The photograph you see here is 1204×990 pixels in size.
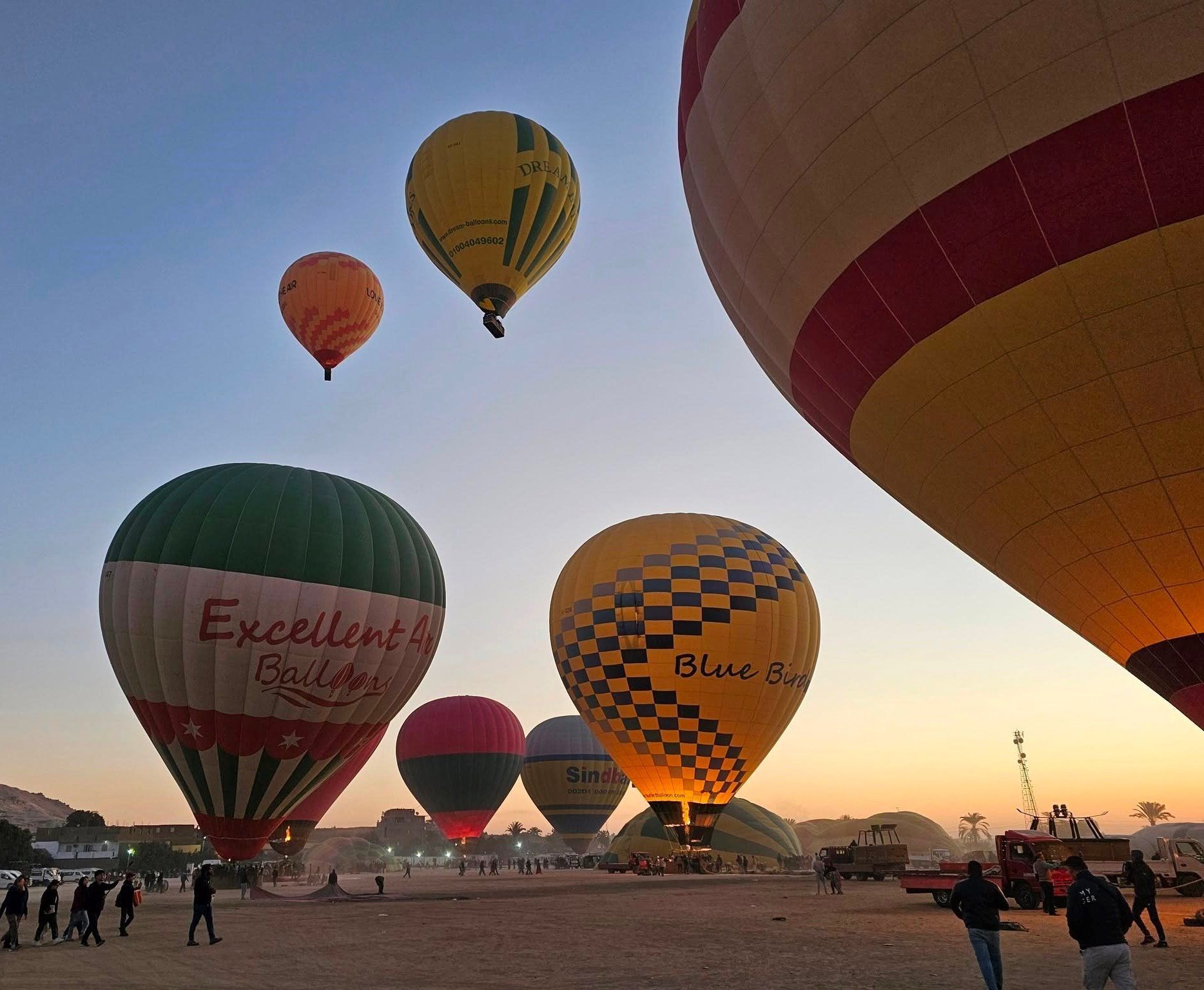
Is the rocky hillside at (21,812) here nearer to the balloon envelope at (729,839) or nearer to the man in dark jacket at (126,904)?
the balloon envelope at (729,839)

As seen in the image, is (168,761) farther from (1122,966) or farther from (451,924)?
(1122,966)

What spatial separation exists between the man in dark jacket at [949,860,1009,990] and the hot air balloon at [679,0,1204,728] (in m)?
4.65

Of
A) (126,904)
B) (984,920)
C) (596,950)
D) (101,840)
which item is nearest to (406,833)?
(101,840)

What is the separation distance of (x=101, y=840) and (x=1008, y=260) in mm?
98786

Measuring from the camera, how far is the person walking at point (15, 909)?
460 inches

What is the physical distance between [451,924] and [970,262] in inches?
463

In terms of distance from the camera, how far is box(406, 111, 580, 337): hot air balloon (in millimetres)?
23375

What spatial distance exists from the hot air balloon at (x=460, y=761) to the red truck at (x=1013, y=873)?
94.8 feet

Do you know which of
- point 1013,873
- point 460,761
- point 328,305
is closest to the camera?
point 1013,873

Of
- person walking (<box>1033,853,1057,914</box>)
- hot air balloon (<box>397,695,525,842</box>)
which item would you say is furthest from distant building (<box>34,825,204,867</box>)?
person walking (<box>1033,853,1057,914</box>)

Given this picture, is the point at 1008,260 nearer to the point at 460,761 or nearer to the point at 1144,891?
the point at 1144,891

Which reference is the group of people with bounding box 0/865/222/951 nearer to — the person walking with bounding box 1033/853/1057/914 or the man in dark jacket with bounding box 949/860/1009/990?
the man in dark jacket with bounding box 949/860/1009/990

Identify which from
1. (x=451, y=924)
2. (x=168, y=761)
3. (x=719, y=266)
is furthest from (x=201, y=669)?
(x=719, y=266)

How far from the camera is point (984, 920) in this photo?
6.23m
